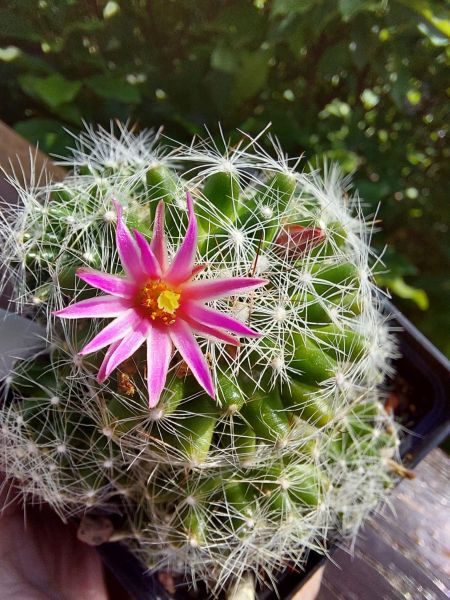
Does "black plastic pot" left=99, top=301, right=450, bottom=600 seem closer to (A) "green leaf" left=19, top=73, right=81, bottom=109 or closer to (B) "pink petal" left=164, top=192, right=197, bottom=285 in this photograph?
(B) "pink petal" left=164, top=192, right=197, bottom=285

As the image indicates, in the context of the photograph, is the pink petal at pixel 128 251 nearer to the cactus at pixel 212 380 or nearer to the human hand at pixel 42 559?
the cactus at pixel 212 380

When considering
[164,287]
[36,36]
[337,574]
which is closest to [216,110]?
[36,36]

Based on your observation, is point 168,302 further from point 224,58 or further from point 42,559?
point 224,58

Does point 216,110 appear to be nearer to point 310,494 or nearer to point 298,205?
point 298,205

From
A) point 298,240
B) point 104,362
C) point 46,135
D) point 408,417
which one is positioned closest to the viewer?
point 104,362

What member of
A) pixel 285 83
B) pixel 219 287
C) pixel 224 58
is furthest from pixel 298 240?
pixel 285 83

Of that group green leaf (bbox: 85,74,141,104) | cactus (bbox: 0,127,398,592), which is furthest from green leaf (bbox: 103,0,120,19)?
cactus (bbox: 0,127,398,592)
